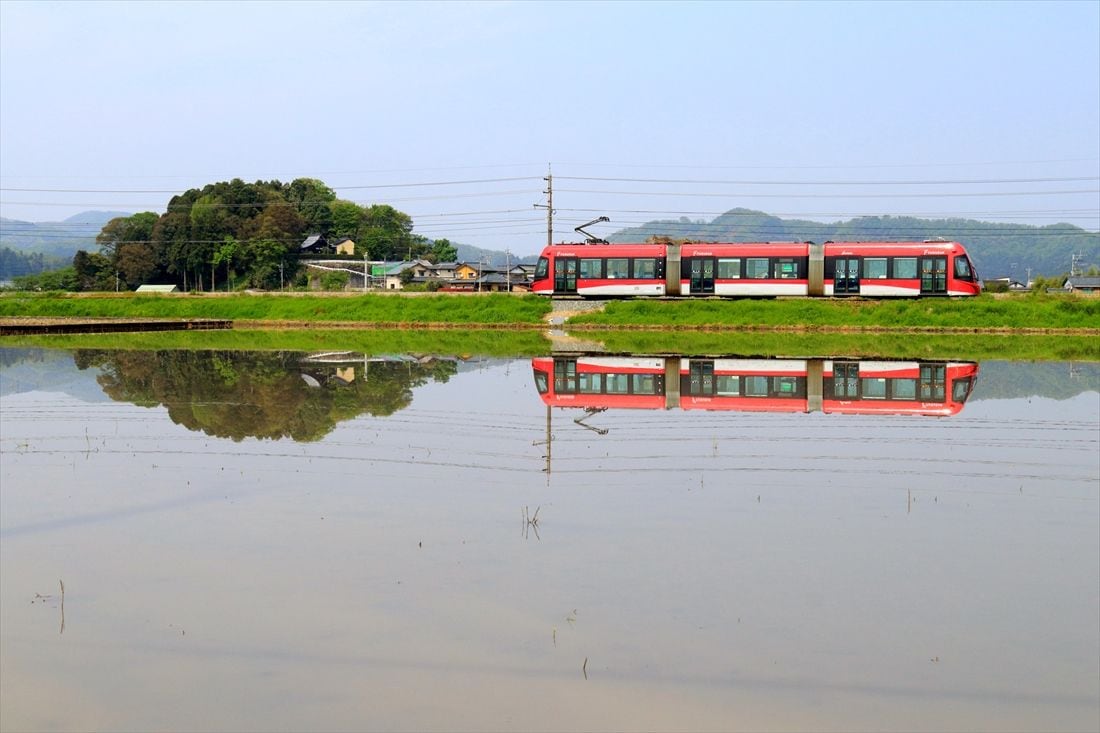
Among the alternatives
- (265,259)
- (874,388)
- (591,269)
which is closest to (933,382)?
(874,388)

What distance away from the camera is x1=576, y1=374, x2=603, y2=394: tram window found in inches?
763

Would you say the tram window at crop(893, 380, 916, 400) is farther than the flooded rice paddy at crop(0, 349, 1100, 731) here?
Yes

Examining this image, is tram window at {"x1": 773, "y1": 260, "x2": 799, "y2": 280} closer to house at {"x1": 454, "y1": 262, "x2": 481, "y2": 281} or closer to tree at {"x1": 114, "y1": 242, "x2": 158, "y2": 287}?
house at {"x1": 454, "y1": 262, "x2": 481, "y2": 281}

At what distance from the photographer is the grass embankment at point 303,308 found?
45.4 meters

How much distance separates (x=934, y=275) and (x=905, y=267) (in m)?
1.06

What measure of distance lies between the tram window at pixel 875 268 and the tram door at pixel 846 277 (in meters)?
0.36

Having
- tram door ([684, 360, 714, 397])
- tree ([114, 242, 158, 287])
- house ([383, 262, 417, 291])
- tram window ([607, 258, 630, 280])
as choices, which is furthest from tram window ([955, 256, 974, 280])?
tree ([114, 242, 158, 287])

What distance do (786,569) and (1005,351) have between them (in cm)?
2404

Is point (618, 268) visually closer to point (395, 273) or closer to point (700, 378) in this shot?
point (700, 378)

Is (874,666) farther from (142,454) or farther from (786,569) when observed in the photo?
(142,454)

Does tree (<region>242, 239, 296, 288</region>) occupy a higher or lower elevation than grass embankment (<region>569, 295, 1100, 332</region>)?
higher

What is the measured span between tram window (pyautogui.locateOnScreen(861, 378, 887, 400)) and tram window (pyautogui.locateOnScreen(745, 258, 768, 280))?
20.5 m

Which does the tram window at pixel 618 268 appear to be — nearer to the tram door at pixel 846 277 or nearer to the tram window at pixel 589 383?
the tram door at pixel 846 277

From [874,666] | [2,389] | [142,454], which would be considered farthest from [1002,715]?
[2,389]
